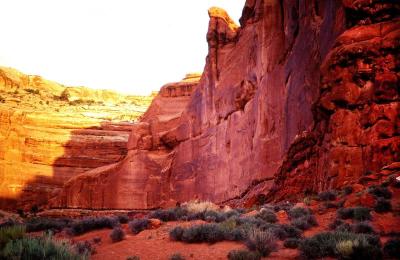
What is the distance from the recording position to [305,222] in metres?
11.9

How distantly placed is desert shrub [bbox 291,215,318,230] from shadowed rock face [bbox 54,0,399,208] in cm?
460

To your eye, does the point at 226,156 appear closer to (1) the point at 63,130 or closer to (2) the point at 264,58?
(2) the point at 264,58

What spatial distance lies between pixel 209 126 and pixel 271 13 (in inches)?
505

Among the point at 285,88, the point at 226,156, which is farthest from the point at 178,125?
the point at 285,88

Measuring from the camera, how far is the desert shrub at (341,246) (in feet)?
26.8

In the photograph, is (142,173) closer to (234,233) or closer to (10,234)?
(234,233)

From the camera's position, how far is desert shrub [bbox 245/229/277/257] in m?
9.21

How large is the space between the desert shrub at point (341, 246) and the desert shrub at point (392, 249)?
161mm

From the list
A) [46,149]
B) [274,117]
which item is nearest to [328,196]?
[274,117]

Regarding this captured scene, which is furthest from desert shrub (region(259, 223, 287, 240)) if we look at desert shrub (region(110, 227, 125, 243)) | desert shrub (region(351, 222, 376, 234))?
desert shrub (region(110, 227, 125, 243))

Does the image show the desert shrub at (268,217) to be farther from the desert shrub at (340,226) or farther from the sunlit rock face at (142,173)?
the sunlit rock face at (142,173)

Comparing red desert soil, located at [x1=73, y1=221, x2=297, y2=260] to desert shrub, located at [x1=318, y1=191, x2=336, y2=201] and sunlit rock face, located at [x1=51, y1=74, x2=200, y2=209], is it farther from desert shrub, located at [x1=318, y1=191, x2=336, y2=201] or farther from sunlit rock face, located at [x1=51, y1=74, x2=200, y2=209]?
sunlit rock face, located at [x1=51, y1=74, x2=200, y2=209]

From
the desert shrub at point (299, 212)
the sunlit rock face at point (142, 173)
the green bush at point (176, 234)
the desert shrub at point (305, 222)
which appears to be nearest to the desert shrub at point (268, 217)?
the desert shrub at point (299, 212)

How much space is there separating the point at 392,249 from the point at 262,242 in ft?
8.09
